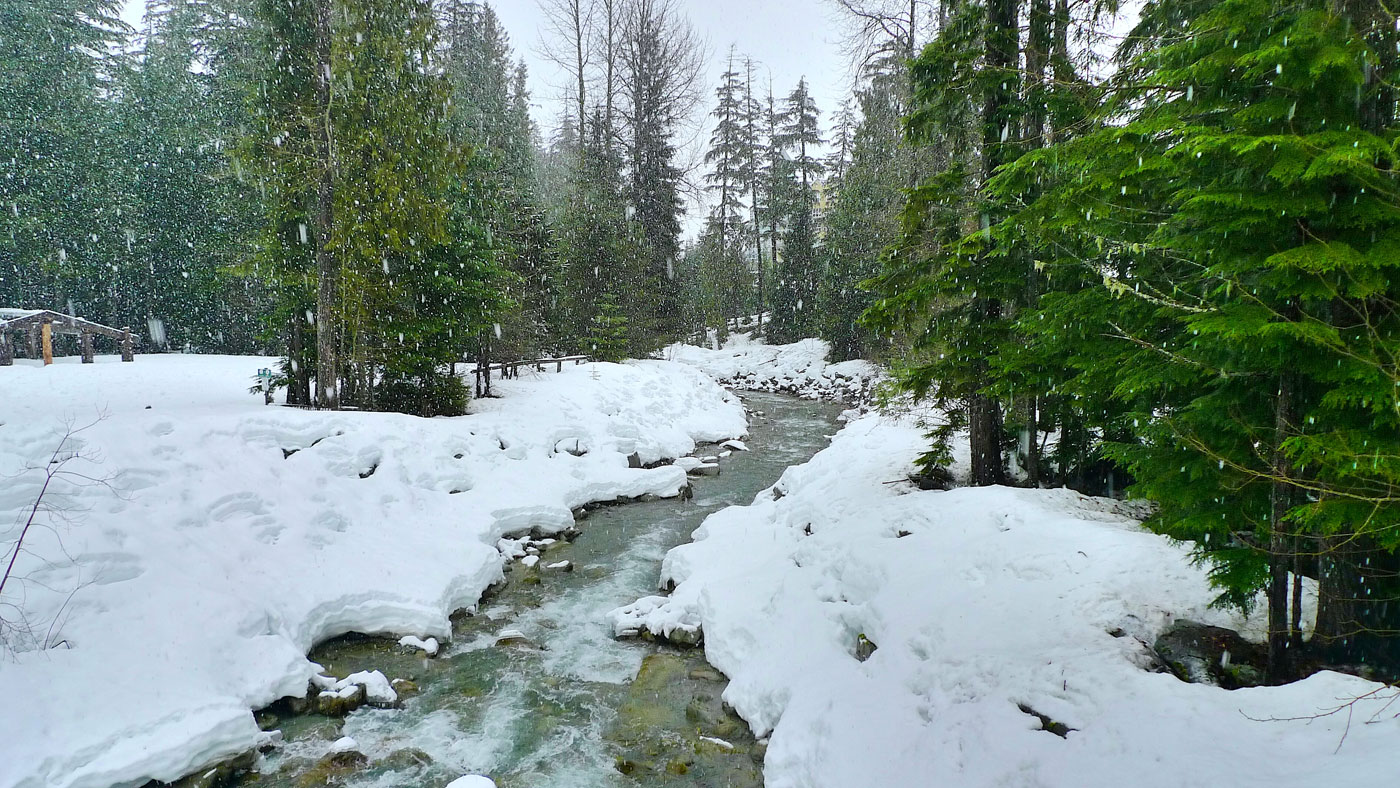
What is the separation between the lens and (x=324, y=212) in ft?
36.4

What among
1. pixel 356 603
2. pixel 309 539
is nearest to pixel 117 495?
pixel 309 539

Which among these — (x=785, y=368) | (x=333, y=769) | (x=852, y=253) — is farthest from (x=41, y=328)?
(x=785, y=368)

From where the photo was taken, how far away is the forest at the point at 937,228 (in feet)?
12.0

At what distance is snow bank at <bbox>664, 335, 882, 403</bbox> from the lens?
2844 centimetres

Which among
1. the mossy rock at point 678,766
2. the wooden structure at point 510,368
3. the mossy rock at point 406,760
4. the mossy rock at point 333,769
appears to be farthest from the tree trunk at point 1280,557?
the wooden structure at point 510,368

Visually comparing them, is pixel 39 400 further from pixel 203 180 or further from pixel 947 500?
pixel 203 180

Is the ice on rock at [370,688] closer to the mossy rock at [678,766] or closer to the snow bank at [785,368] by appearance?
the mossy rock at [678,766]

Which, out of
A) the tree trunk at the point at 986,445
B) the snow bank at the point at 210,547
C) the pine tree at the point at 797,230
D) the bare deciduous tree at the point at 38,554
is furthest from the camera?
the pine tree at the point at 797,230

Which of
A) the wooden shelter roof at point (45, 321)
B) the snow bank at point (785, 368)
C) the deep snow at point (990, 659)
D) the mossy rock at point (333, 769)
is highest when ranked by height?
the wooden shelter roof at point (45, 321)

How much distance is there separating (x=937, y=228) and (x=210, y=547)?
996 centimetres

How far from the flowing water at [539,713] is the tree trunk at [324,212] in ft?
19.1

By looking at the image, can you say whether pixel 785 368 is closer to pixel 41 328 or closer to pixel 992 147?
pixel 992 147

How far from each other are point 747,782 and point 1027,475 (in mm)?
5850

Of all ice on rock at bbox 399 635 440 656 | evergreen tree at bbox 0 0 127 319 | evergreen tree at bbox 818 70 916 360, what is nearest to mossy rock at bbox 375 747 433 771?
ice on rock at bbox 399 635 440 656
